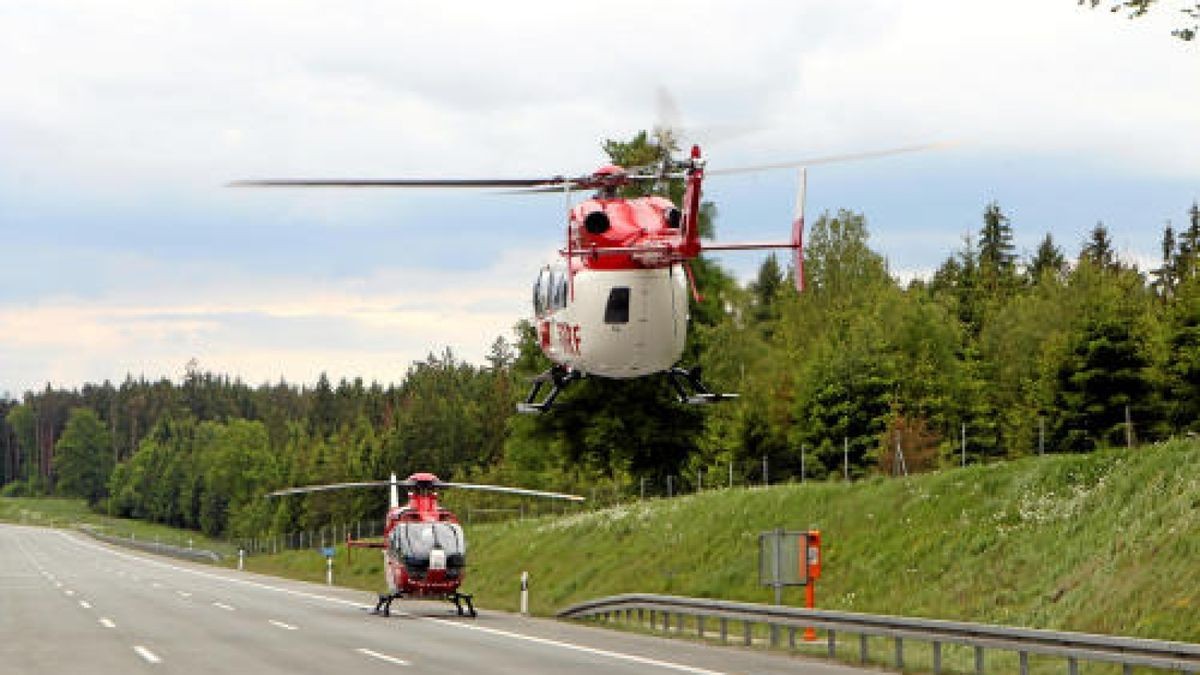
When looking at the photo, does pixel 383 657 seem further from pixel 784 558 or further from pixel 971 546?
pixel 971 546

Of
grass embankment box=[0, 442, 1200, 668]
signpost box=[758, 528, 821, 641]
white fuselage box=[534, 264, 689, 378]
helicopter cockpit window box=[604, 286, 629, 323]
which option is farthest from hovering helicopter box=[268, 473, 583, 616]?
helicopter cockpit window box=[604, 286, 629, 323]

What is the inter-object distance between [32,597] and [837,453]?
35.3 m

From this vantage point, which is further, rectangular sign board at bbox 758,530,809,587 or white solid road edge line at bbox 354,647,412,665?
rectangular sign board at bbox 758,530,809,587

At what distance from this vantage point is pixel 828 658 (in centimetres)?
2220

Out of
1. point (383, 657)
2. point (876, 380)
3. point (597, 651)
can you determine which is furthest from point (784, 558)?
point (876, 380)

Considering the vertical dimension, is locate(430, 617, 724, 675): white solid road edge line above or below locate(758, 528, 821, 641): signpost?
below

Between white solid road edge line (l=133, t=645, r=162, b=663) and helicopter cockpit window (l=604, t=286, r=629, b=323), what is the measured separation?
25.5 feet

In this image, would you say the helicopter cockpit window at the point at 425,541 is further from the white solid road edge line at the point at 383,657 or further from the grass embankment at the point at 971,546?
the white solid road edge line at the point at 383,657

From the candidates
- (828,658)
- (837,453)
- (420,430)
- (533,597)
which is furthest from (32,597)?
(420,430)

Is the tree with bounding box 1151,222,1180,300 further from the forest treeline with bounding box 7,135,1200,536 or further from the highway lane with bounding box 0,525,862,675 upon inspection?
the highway lane with bounding box 0,525,862,675

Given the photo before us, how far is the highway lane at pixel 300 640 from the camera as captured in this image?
20.5 meters

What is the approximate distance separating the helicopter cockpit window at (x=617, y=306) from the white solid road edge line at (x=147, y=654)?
25.5ft

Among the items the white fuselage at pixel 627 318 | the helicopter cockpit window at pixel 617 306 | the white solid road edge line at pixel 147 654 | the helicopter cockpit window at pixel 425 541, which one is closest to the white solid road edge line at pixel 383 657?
the white solid road edge line at pixel 147 654

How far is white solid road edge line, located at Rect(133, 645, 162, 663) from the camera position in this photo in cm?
2120
